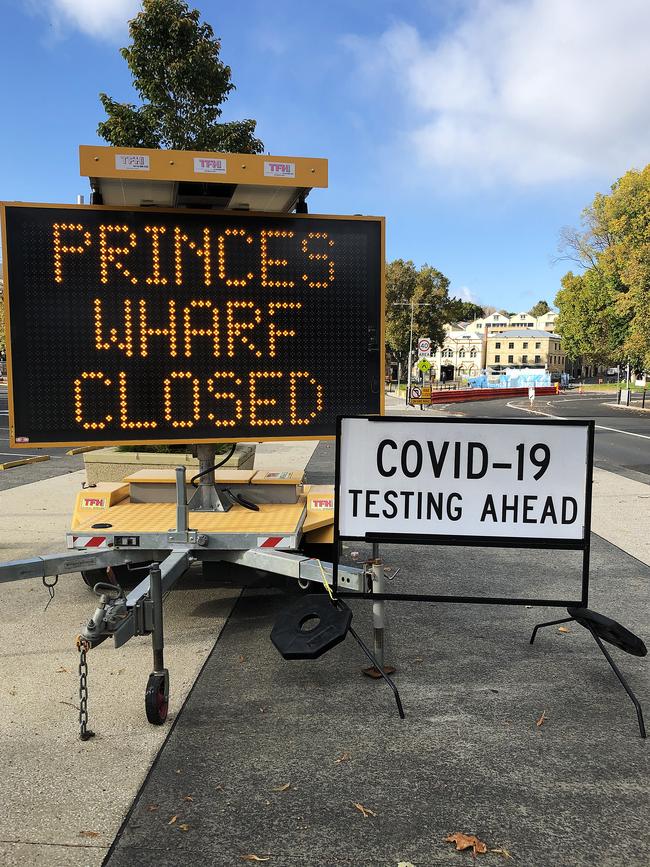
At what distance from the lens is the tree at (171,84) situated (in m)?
14.9

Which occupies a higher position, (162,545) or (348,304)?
(348,304)

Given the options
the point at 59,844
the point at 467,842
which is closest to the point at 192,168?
the point at 59,844

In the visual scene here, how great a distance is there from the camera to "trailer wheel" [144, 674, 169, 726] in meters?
3.52

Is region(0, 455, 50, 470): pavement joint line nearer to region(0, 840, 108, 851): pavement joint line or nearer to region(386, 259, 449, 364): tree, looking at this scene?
region(0, 840, 108, 851): pavement joint line

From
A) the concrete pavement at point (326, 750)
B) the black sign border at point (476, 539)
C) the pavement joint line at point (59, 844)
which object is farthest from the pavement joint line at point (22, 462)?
the pavement joint line at point (59, 844)

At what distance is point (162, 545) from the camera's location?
4828 mm

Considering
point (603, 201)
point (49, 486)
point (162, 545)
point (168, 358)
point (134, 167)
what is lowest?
point (49, 486)

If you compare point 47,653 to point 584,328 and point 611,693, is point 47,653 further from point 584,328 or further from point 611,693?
point 584,328

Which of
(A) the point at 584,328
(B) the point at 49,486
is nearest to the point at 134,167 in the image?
(B) the point at 49,486

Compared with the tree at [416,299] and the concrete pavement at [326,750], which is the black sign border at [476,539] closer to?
the concrete pavement at [326,750]

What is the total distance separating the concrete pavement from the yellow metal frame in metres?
3.33

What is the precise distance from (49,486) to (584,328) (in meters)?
62.3

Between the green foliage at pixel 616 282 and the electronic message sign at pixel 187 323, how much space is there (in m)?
31.6

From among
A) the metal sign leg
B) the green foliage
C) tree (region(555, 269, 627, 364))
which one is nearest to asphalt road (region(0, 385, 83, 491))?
the metal sign leg
